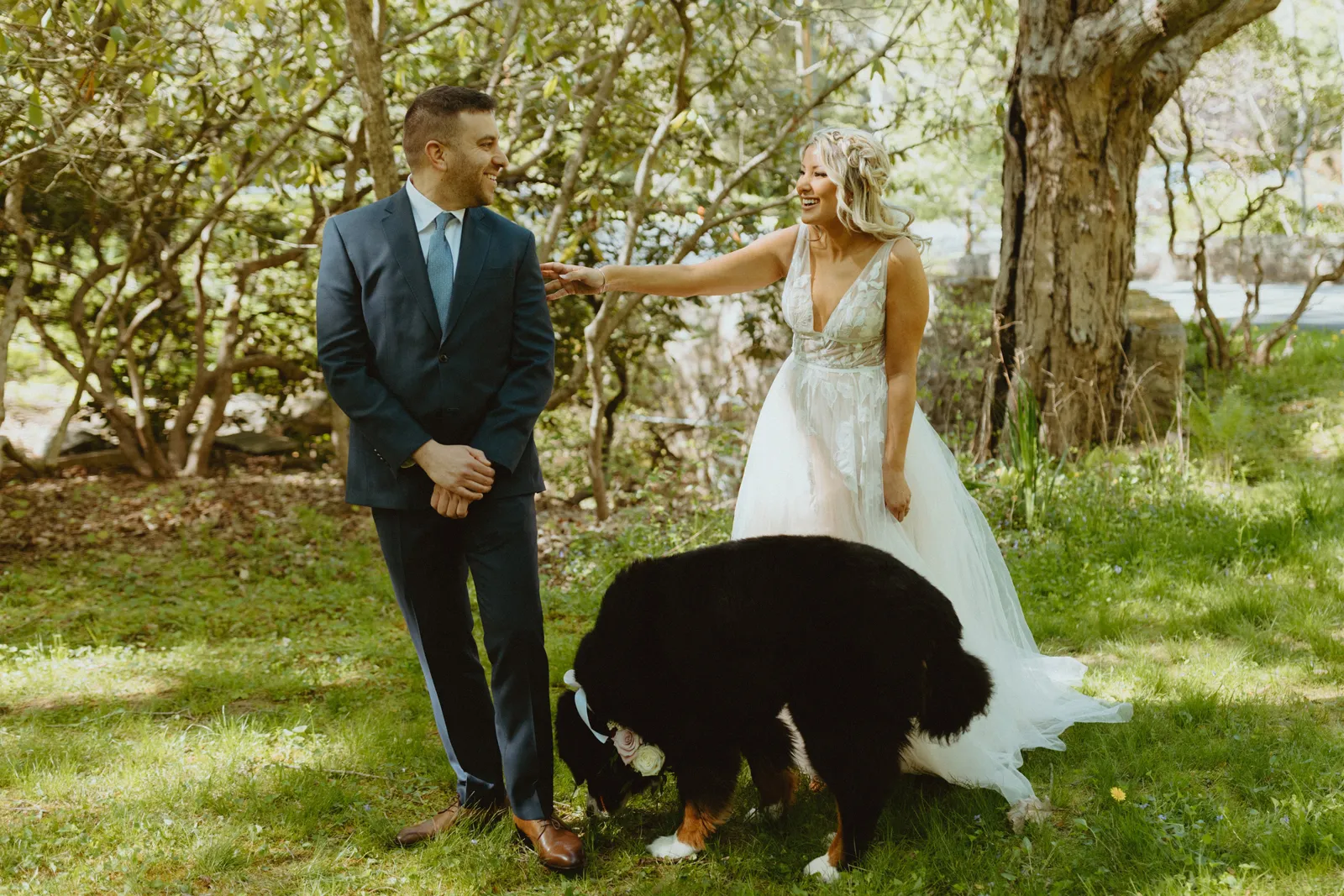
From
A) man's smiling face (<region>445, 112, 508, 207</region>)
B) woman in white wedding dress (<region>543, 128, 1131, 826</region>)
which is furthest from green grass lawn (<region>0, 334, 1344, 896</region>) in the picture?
Answer: man's smiling face (<region>445, 112, 508, 207</region>)

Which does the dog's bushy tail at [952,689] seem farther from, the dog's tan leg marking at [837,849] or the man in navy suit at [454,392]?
the man in navy suit at [454,392]

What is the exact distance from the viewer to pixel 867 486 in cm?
381

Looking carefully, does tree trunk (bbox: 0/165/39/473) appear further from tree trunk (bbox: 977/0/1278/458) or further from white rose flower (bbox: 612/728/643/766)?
tree trunk (bbox: 977/0/1278/458)

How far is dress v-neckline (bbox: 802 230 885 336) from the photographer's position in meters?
3.65

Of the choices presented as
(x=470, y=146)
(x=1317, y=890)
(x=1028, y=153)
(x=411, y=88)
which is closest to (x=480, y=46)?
(x=411, y=88)

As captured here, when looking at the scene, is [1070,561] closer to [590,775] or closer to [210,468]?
[590,775]

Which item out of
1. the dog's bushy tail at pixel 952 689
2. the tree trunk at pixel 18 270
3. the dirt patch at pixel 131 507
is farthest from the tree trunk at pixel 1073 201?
the tree trunk at pixel 18 270

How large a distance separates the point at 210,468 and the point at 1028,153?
6.79m

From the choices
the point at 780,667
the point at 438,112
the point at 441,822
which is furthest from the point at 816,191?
the point at 441,822

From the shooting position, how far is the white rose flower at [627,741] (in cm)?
330

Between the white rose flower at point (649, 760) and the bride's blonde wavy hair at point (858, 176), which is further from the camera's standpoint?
the bride's blonde wavy hair at point (858, 176)

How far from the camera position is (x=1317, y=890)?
2822 mm

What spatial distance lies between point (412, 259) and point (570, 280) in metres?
0.79

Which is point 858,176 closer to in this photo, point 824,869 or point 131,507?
point 824,869
